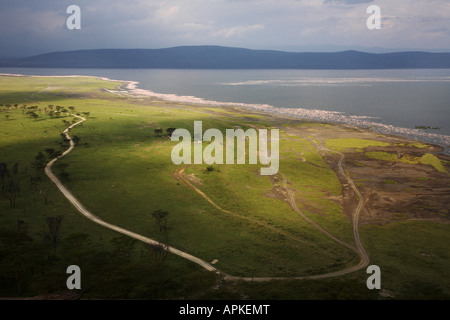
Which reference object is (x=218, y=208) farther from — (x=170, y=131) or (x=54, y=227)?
(x=170, y=131)

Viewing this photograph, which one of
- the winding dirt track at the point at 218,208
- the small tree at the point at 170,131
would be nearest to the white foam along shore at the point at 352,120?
the winding dirt track at the point at 218,208

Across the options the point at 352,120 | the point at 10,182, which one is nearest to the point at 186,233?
the point at 10,182

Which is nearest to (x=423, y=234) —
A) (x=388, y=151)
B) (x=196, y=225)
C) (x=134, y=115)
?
(x=196, y=225)

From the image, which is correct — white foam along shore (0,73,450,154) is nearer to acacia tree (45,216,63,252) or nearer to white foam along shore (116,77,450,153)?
white foam along shore (116,77,450,153)

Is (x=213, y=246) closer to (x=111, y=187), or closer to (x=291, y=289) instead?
(x=291, y=289)

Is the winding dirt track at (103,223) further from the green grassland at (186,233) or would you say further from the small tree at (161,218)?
the small tree at (161,218)

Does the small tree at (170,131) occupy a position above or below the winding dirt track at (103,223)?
above

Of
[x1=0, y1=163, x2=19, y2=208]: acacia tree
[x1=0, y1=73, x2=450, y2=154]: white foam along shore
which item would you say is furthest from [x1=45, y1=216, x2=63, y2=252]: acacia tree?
[x1=0, y1=73, x2=450, y2=154]: white foam along shore
